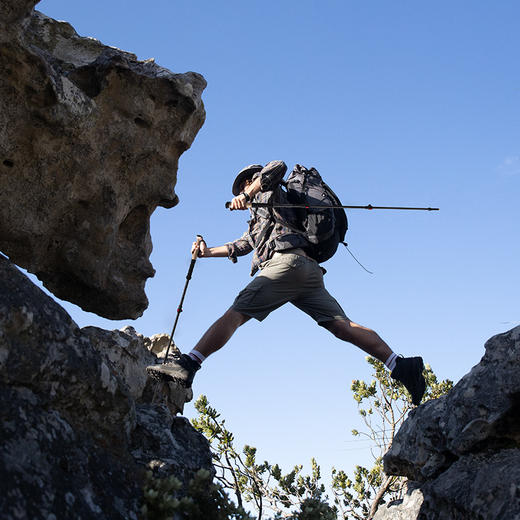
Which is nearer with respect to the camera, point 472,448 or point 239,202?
point 472,448

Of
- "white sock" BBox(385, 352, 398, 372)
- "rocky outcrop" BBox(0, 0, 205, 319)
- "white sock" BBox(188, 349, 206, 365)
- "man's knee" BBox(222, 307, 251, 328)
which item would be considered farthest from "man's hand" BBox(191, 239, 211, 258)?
"white sock" BBox(385, 352, 398, 372)

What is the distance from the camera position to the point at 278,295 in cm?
720

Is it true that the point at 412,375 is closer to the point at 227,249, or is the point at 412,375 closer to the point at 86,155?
the point at 227,249

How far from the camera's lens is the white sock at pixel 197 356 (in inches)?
263

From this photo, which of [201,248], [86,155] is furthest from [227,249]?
[86,155]

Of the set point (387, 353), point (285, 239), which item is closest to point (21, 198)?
point (285, 239)

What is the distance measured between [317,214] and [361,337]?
5.18 ft

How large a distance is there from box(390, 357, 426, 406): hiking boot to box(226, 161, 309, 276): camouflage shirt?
1.83 m

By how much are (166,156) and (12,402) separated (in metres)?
4.02

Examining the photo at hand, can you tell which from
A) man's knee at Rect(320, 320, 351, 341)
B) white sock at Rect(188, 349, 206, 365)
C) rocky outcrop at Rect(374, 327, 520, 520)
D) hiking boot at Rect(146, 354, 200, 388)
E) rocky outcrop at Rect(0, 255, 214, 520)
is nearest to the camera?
rocky outcrop at Rect(0, 255, 214, 520)

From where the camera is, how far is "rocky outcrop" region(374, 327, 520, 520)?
441 cm

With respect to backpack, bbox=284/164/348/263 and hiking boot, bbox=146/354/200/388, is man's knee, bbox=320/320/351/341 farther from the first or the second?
hiking boot, bbox=146/354/200/388

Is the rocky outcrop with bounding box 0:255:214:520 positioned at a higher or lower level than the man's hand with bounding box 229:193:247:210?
lower

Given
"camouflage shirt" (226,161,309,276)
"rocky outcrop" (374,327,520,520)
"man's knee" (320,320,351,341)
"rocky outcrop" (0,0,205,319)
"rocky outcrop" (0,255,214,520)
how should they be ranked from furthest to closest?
"camouflage shirt" (226,161,309,276) < "man's knee" (320,320,351,341) < "rocky outcrop" (0,0,205,319) < "rocky outcrop" (374,327,520,520) < "rocky outcrop" (0,255,214,520)
